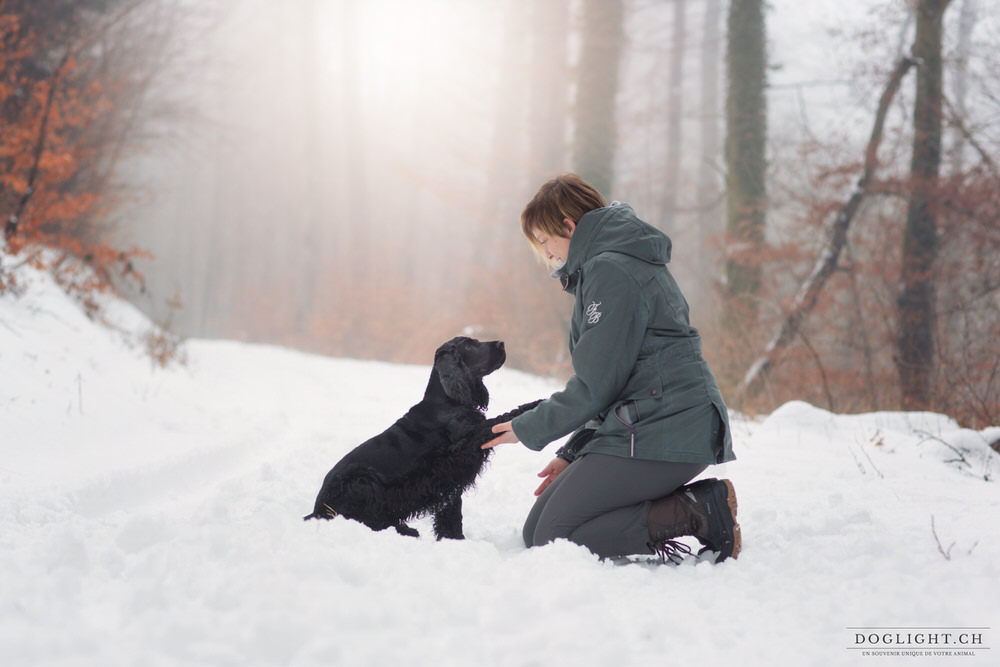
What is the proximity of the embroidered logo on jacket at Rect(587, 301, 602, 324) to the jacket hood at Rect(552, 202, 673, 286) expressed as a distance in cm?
22

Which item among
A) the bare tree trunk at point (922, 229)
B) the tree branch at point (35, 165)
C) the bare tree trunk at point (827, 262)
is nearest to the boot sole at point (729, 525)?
the bare tree trunk at point (922, 229)

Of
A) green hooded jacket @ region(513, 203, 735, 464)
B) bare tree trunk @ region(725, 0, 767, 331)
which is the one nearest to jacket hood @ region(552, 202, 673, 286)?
green hooded jacket @ region(513, 203, 735, 464)

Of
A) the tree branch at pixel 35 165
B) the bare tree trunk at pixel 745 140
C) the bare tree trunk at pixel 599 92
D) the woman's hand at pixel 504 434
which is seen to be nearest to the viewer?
the woman's hand at pixel 504 434

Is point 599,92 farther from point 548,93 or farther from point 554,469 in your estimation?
point 554,469

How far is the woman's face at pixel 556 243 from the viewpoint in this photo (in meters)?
2.44

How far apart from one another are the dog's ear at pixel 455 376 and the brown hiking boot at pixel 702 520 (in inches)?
37.3

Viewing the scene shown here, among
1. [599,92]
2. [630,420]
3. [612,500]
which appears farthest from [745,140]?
[612,500]

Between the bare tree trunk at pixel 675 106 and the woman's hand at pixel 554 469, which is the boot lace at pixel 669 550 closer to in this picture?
the woman's hand at pixel 554 469

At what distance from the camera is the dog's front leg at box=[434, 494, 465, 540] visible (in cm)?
265

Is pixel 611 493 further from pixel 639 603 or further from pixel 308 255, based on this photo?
pixel 308 255

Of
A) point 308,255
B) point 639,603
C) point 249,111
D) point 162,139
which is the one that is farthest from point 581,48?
point 249,111

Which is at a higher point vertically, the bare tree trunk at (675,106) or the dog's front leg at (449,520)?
the bare tree trunk at (675,106)

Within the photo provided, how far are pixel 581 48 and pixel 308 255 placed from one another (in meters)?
18.0

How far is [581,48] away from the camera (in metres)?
9.77
